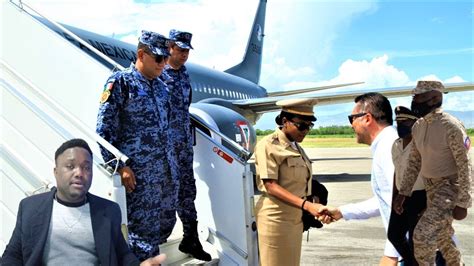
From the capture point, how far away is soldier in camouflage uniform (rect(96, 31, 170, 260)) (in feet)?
8.80

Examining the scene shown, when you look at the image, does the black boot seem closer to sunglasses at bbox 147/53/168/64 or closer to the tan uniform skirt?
the tan uniform skirt

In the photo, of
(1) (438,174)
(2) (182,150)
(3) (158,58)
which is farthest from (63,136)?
(1) (438,174)

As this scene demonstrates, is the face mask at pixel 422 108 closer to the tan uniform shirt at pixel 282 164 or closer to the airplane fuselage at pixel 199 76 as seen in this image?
the tan uniform shirt at pixel 282 164

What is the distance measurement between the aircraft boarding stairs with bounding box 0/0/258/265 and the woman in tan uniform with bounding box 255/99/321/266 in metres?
0.47

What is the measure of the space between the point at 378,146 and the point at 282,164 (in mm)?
597

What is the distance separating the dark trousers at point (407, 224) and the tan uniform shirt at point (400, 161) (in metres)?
0.05

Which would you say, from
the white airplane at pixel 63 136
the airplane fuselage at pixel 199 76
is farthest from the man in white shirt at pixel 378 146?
the airplane fuselage at pixel 199 76

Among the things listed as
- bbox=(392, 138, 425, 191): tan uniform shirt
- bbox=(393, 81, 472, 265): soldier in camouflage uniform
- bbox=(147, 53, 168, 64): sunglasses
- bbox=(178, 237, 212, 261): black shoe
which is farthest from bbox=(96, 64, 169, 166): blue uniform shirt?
bbox=(393, 81, 472, 265): soldier in camouflage uniform

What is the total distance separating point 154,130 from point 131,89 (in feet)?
0.87

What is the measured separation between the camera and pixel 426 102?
9.99 ft

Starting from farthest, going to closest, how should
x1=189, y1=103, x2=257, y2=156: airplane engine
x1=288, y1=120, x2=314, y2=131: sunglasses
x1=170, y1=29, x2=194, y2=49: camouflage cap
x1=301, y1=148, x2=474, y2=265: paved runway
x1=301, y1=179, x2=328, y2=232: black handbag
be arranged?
1. x1=189, y1=103, x2=257, y2=156: airplane engine
2. x1=301, y1=148, x2=474, y2=265: paved runway
3. x1=170, y1=29, x2=194, y2=49: camouflage cap
4. x1=301, y1=179, x2=328, y2=232: black handbag
5. x1=288, y1=120, x2=314, y2=131: sunglasses

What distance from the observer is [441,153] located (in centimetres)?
295

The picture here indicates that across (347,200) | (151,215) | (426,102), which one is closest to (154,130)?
(151,215)

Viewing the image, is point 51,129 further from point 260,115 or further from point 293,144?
point 260,115
